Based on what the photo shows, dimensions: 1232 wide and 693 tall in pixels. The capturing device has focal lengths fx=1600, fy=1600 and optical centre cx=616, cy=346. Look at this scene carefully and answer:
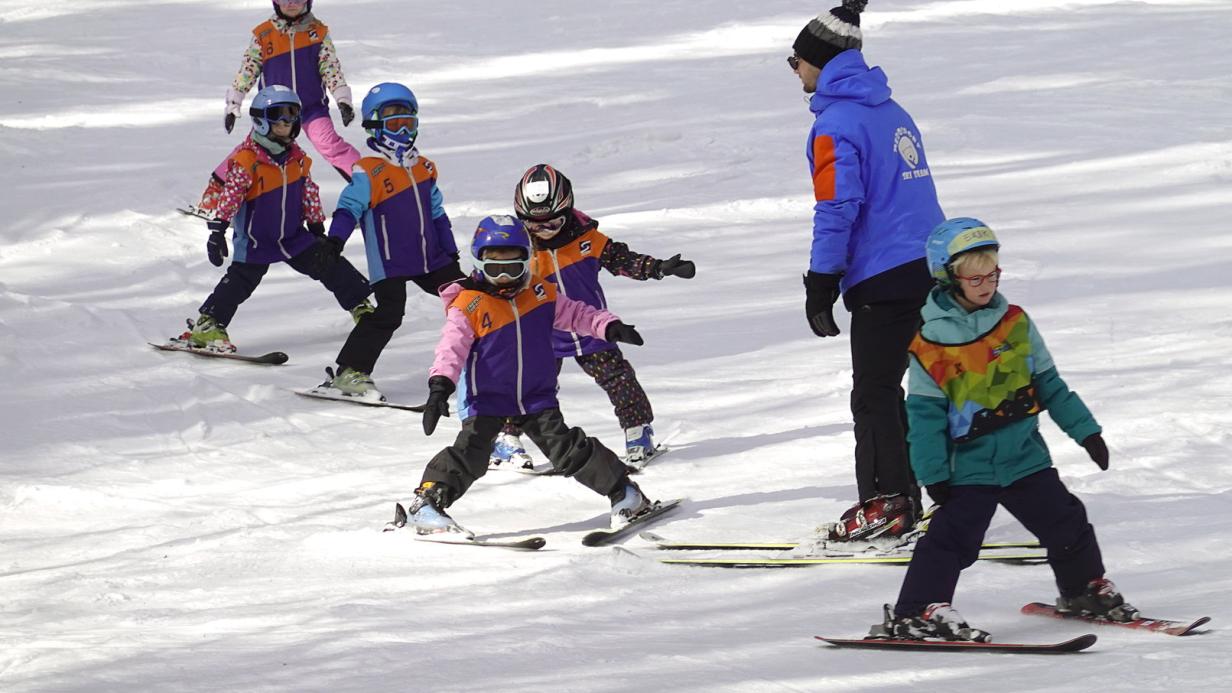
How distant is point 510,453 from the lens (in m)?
7.81

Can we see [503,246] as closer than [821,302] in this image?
No

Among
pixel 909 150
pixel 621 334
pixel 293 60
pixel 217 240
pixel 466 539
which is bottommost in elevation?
pixel 466 539

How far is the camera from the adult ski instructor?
590cm

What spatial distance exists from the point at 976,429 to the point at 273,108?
5.73 metres

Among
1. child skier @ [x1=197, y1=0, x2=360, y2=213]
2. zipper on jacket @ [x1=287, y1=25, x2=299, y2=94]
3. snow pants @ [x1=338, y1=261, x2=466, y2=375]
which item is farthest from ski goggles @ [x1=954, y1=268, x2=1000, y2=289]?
zipper on jacket @ [x1=287, y1=25, x2=299, y2=94]

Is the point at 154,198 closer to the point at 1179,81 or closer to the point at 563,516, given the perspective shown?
the point at 563,516

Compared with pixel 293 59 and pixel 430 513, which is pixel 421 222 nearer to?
pixel 430 513

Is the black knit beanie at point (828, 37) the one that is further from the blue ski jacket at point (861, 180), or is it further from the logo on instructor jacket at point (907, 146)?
the logo on instructor jacket at point (907, 146)

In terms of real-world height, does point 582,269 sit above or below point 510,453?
above

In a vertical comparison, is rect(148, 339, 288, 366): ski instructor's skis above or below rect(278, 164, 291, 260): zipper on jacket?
below

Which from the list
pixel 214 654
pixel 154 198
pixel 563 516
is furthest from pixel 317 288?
pixel 214 654

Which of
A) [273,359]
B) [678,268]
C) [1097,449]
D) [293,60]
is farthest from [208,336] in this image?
[1097,449]

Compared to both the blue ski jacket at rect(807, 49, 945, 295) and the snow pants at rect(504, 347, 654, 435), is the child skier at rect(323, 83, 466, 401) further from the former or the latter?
the blue ski jacket at rect(807, 49, 945, 295)

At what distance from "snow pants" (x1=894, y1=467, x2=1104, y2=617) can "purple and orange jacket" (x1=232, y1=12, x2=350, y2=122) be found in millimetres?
7873
